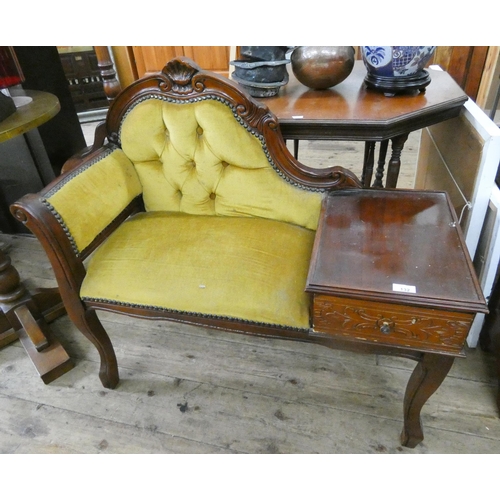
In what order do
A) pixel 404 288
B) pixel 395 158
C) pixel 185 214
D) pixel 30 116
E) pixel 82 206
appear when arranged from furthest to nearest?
pixel 395 158 < pixel 185 214 < pixel 30 116 < pixel 82 206 < pixel 404 288

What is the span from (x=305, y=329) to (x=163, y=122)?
76 cm

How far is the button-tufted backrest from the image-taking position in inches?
45.4

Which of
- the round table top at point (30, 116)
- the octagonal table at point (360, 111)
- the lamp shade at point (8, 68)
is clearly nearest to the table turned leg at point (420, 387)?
the octagonal table at point (360, 111)

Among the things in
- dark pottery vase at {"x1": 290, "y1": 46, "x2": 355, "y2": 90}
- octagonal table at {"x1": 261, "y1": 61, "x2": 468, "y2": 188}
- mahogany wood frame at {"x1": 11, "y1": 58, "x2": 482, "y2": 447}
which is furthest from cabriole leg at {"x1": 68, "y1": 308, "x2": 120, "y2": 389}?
dark pottery vase at {"x1": 290, "y1": 46, "x2": 355, "y2": 90}

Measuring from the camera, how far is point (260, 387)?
1.31 meters

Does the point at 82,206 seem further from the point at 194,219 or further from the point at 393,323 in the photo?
the point at 393,323

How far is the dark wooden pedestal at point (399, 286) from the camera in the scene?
77 cm

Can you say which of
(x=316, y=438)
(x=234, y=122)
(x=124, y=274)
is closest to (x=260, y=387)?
(x=316, y=438)

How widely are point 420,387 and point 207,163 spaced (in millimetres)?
860

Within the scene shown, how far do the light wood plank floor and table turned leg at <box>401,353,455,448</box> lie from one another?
0.07 meters

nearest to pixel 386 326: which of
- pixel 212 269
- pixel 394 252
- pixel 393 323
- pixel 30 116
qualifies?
pixel 393 323

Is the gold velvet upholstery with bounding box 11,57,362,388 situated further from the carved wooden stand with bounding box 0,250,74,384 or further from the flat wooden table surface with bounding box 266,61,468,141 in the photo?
the carved wooden stand with bounding box 0,250,74,384

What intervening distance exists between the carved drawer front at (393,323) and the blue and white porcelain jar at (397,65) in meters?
0.79

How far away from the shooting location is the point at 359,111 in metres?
1.16
